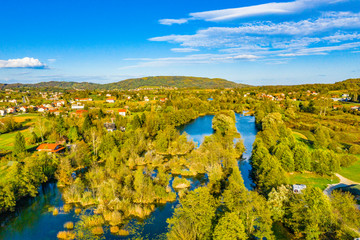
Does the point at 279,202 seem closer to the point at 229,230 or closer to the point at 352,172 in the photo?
the point at 229,230

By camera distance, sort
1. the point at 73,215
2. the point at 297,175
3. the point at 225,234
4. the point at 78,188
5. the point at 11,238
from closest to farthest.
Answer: the point at 225,234 < the point at 11,238 < the point at 73,215 < the point at 78,188 < the point at 297,175

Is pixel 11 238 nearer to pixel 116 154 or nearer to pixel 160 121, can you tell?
pixel 116 154

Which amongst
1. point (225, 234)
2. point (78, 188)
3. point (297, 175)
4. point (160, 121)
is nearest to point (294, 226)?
point (225, 234)

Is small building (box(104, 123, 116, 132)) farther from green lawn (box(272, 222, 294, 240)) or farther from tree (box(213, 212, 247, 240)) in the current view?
tree (box(213, 212, 247, 240))

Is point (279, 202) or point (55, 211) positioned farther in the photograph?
point (55, 211)

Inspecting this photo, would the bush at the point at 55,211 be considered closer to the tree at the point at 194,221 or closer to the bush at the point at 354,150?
the tree at the point at 194,221

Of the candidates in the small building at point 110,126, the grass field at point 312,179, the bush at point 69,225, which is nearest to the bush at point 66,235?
the bush at point 69,225

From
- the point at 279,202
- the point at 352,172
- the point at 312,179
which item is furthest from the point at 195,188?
the point at 352,172
